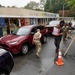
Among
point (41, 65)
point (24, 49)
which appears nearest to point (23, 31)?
point (24, 49)

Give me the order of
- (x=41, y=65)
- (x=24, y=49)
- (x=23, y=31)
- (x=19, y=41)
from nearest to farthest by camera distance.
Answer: (x=41, y=65), (x=19, y=41), (x=24, y=49), (x=23, y=31)

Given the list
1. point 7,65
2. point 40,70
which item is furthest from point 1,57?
point 40,70

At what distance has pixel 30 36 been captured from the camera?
990 centimetres

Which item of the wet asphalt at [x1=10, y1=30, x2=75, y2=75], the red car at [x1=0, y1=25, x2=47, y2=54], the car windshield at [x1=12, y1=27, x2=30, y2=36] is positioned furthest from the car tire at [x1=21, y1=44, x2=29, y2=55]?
the car windshield at [x1=12, y1=27, x2=30, y2=36]

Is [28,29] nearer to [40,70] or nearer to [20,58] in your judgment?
[20,58]

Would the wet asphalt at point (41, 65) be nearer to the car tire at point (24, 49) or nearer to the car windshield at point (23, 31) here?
the car tire at point (24, 49)

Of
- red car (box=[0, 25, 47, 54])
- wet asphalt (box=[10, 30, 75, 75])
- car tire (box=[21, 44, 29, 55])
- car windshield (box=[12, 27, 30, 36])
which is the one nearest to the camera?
wet asphalt (box=[10, 30, 75, 75])

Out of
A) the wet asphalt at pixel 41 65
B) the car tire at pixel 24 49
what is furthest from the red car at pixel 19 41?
the wet asphalt at pixel 41 65

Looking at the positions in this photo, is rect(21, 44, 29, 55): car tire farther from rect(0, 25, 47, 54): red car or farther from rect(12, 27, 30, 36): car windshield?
rect(12, 27, 30, 36): car windshield

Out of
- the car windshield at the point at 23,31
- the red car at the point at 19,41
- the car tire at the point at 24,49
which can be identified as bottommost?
the car tire at the point at 24,49

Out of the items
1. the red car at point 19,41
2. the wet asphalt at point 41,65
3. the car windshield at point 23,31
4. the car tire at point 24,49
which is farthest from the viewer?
the car windshield at point 23,31

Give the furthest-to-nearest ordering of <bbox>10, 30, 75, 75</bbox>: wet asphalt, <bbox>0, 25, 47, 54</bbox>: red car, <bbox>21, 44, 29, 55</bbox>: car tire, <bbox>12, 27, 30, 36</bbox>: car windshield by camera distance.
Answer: <bbox>12, 27, 30, 36</bbox>: car windshield → <bbox>21, 44, 29, 55</bbox>: car tire → <bbox>0, 25, 47, 54</bbox>: red car → <bbox>10, 30, 75, 75</bbox>: wet asphalt

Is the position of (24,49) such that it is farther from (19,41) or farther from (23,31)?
(23,31)

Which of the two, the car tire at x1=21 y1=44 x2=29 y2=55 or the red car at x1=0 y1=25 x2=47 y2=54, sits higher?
the red car at x1=0 y1=25 x2=47 y2=54
